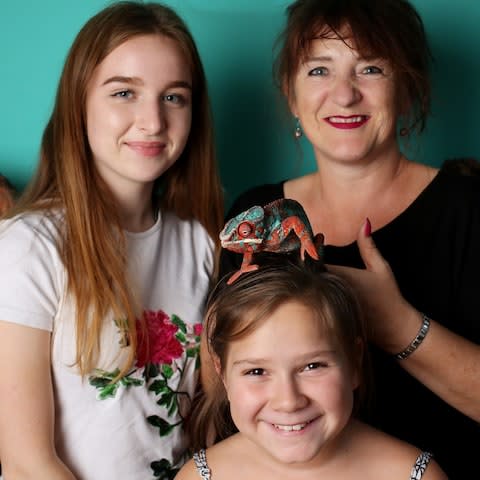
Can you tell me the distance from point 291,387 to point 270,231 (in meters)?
0.28

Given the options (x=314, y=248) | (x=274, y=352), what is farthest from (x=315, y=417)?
(x=314, y=248)

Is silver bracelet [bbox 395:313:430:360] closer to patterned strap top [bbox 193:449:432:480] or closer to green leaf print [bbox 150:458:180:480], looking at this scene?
patterned strap top [bbox 193:449:432:480]

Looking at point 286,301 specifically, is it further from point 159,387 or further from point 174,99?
point 174,99

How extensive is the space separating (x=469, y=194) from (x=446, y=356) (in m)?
0.38

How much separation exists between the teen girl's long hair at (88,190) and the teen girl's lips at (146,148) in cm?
13

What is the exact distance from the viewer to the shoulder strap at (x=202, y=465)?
5.14ft

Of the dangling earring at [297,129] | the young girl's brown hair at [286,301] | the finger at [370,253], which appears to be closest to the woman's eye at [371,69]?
the dangling earring at [297,129]

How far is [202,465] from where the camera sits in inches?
62.3

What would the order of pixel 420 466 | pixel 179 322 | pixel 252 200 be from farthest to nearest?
pixel 252 200 < pixel 179 322 < pixel 420 466

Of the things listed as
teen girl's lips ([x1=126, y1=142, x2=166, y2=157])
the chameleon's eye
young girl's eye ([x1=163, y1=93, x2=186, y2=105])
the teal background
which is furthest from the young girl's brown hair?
the teal background

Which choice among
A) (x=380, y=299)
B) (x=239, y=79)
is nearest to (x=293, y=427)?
(x=380, y=299)

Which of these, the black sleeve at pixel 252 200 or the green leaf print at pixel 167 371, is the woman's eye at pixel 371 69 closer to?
the black sleeve at pixel 252 200

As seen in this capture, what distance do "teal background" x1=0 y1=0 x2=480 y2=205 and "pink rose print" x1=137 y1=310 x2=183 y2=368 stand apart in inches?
24.7

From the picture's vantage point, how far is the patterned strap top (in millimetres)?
1487
